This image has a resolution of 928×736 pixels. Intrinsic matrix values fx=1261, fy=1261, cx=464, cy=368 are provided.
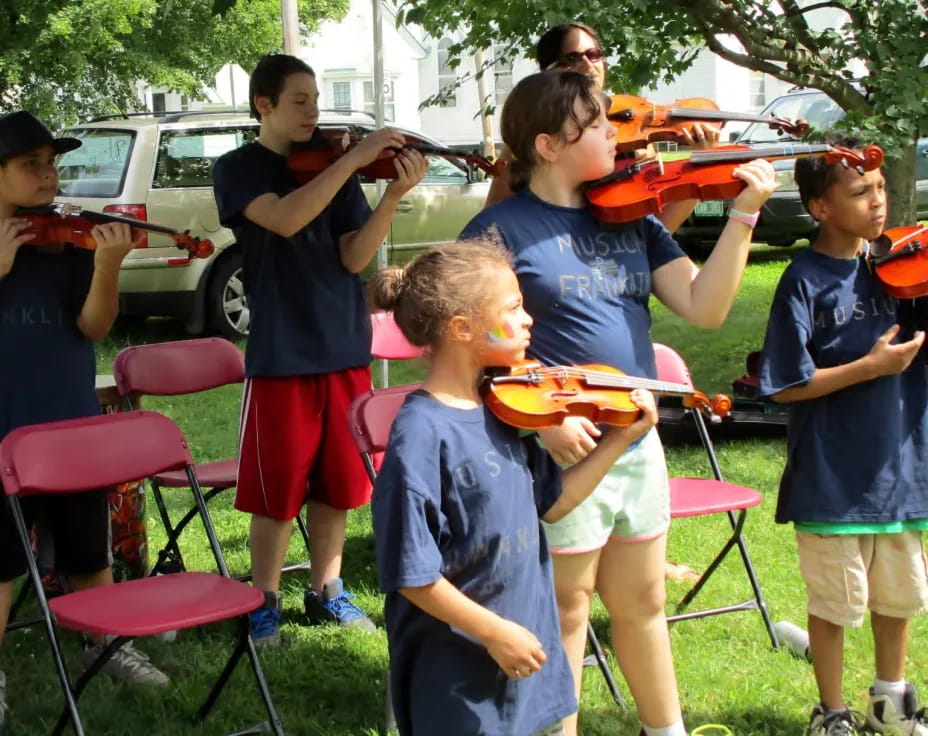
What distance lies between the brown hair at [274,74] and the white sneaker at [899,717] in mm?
2521

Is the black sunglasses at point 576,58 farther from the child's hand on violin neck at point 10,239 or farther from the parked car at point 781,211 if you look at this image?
the parked car at point 781,211

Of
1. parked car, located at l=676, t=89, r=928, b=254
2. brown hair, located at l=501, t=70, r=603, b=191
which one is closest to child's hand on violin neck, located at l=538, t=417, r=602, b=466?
brown hair, located at l=501, t=70, r=603, b=191

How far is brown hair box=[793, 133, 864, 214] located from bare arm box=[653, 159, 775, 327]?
46 centimetres

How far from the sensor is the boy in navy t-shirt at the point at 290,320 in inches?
158

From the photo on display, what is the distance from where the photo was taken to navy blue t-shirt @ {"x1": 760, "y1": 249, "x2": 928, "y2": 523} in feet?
10.4

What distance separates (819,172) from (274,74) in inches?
68.9

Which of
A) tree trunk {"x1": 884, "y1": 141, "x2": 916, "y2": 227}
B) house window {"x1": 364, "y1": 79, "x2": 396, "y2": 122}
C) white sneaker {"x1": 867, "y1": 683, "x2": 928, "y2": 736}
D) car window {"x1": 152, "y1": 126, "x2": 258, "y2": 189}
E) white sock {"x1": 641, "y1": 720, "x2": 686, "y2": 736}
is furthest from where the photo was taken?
house window {"x1": 364, "y1": 79, "x2": 396, "y2": 122}

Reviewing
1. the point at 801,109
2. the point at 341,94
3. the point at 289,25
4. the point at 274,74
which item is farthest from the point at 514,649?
the point at 341,94

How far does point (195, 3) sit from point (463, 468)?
13.6 m

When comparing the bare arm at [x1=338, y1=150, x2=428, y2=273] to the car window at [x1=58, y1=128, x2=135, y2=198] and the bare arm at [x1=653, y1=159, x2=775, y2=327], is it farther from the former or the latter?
the car window at [x1=58, y1=128, x2=135, y2=198]

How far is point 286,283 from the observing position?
4039 millimetres

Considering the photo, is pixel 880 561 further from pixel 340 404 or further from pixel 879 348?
pixel 340 404

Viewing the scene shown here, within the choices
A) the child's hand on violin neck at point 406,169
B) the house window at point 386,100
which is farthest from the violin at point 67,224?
the house window at point 386,100

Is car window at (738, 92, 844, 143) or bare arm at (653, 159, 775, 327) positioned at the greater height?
car window at (738, 92, 844, 143)
